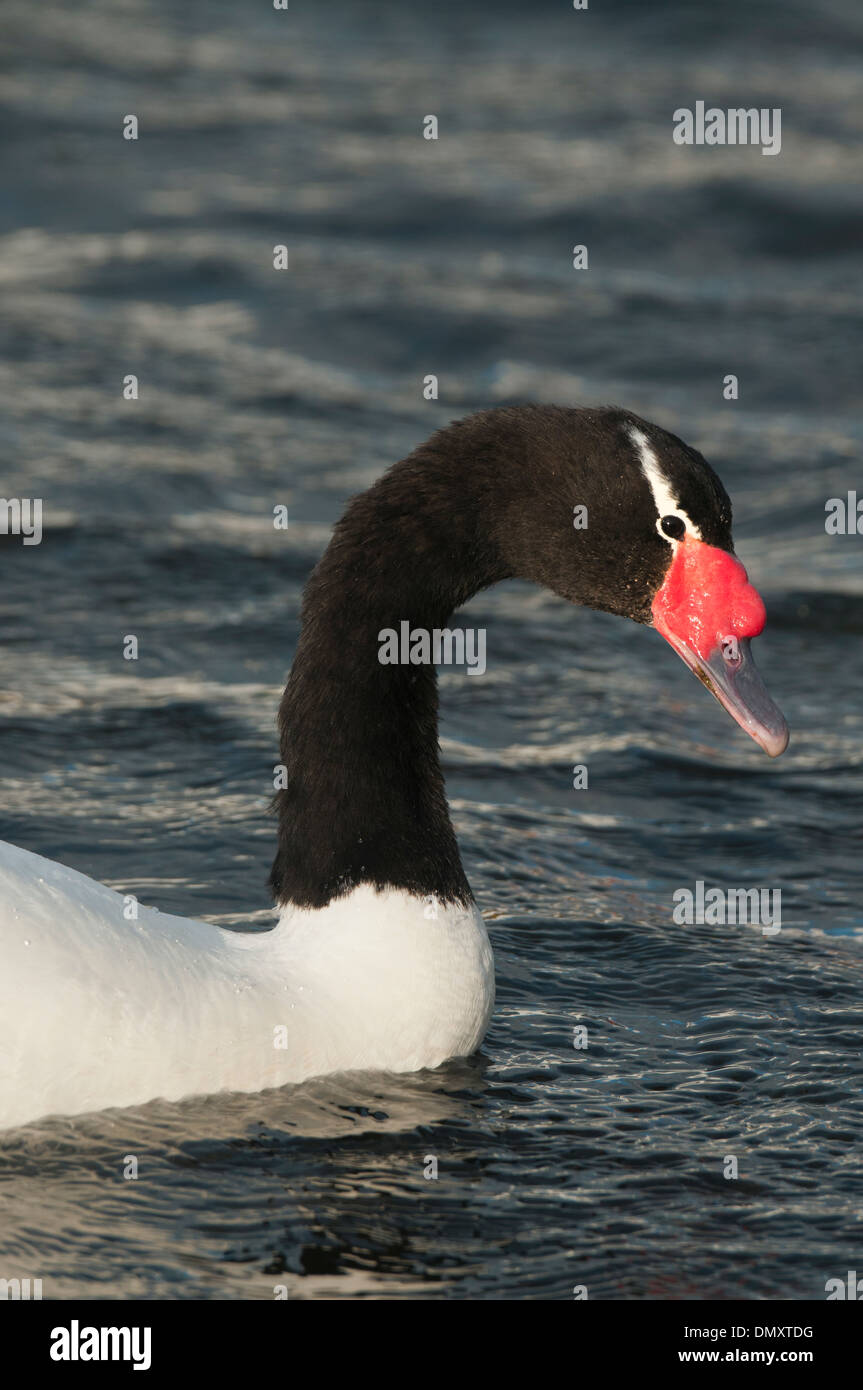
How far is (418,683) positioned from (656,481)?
1.04 metres

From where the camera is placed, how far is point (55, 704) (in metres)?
10.4

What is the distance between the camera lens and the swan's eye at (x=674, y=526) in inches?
284

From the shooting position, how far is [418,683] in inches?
290

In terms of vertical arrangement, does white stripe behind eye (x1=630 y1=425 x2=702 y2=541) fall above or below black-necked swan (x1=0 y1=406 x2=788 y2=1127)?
above

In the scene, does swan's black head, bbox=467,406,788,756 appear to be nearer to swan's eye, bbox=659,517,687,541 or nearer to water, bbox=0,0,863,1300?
swan's eye, bbox=659,517,687,541

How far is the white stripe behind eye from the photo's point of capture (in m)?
7.16

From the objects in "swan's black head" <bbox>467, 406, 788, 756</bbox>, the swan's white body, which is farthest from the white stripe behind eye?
the swan's white body

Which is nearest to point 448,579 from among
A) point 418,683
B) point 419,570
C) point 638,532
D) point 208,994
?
point 419,570

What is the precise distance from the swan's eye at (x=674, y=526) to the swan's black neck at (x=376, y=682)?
571 millimetres

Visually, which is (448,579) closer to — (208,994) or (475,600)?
(208,994)

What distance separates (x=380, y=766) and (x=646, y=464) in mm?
1332

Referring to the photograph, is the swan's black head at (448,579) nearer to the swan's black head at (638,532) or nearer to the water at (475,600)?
the swan's black head at (638,532)
